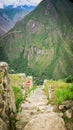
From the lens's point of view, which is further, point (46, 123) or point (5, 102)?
point (5, 102)

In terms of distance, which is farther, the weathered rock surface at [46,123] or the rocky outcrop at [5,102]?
the rocky outcrop at [5,102]

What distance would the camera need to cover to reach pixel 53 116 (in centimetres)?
1303

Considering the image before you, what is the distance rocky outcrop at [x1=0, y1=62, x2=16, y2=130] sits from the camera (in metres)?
12.7

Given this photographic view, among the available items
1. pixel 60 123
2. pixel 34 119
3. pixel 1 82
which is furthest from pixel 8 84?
pixel 60 123

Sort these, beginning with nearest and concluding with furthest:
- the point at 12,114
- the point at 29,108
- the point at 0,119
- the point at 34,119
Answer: the point at 0,119 → the point at 34,119 → the point at 12,114 → the point at 29,108

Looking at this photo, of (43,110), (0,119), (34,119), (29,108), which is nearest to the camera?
(0,119)

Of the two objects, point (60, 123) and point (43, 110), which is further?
point (43, 110)

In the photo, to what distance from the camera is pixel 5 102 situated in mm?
13258

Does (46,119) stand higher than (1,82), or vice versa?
(1,82)

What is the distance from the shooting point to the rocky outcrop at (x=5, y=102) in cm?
1273

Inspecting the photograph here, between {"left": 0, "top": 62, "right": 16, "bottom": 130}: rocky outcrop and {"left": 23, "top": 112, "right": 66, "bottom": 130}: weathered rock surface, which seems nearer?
{"left": 23, "top": 112, "right": 66, "bottom": 130}: weathered rock surface

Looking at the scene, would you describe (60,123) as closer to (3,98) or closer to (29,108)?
(3,98)

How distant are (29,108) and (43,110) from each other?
1523mm

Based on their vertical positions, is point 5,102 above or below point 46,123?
above
